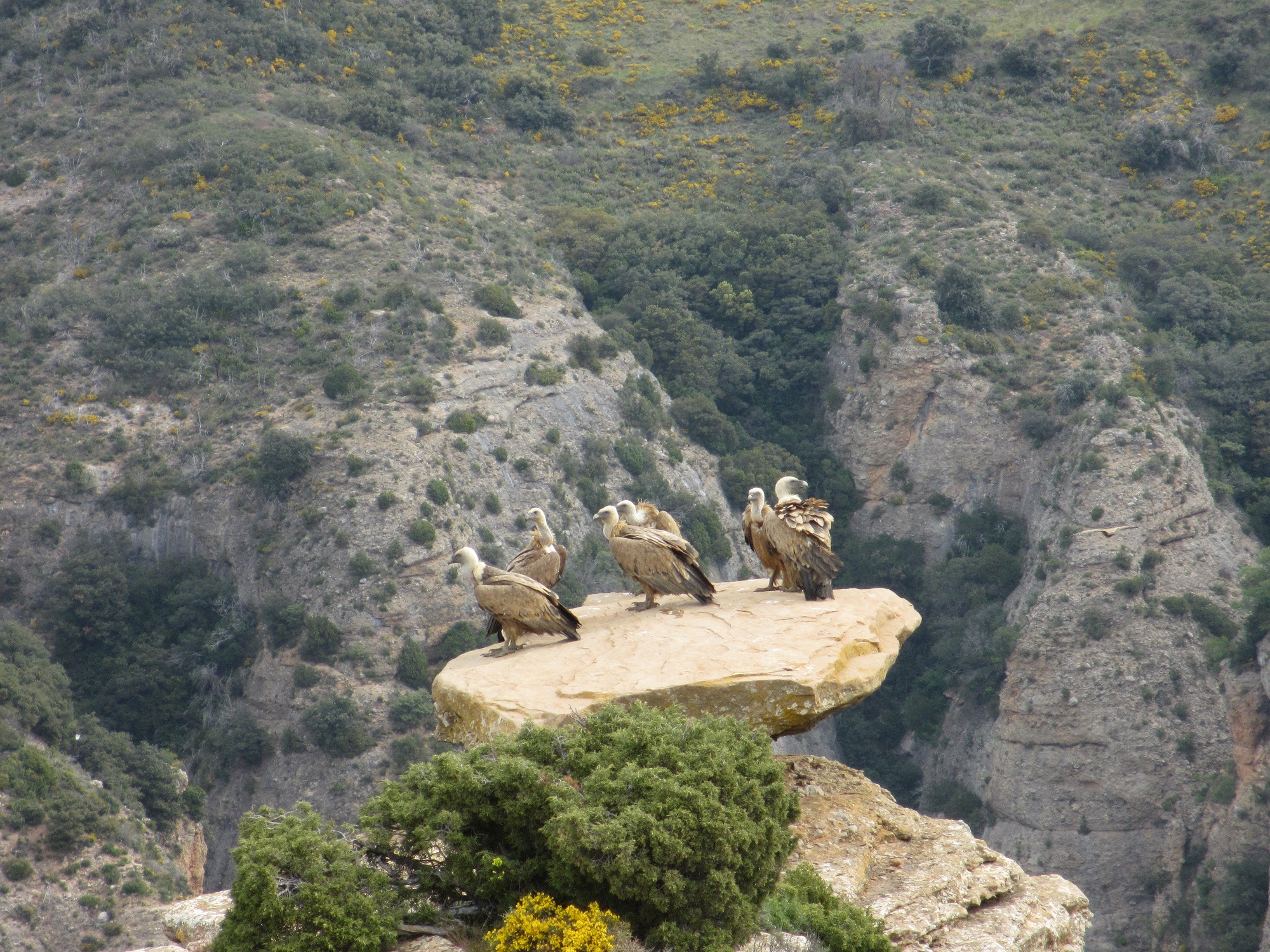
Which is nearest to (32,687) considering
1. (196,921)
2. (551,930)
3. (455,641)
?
(455,641)

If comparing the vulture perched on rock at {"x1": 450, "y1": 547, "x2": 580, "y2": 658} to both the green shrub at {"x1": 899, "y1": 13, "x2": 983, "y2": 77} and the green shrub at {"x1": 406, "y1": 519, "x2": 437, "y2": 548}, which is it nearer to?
the green shrub at {"x1": 406, "y1": 519, "x2": 437, "y2": 548}

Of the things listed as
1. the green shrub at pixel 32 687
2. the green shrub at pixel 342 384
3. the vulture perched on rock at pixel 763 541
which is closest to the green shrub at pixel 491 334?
the green shrub at pixel 342 384

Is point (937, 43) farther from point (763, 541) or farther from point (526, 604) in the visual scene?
point (526, 604)

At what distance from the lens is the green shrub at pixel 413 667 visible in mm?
54281

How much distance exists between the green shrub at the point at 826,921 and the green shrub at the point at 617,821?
0.98 meters

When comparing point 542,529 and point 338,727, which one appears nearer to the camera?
point 542,529

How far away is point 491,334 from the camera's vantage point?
65.7 meters

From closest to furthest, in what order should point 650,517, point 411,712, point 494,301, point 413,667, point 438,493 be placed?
point 650,517
point 411,712
point 413,667
point 438,493
point 494,301

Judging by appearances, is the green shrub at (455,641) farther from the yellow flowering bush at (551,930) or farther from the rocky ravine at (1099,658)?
the yellow flowering bush at (551,930)

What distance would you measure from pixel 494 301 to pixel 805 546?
51484 millimetres

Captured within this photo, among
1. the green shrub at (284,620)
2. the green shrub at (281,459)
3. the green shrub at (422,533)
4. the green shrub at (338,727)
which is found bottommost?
the green shrub at (338,727)

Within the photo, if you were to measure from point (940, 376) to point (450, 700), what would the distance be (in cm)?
5773

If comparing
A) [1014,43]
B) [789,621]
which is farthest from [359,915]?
[1014,43]

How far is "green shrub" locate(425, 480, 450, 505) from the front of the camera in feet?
189
